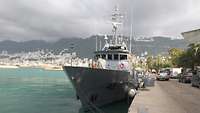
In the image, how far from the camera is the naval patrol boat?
31078 millimetres

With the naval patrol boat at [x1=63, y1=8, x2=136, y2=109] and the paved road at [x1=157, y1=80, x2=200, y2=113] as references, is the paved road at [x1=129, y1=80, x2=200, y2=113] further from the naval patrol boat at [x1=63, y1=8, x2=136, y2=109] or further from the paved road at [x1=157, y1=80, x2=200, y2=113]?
the naval patrol boat at [x1=63, y1=8, x2=136, y2=109]

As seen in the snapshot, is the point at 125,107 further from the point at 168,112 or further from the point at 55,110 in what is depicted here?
the point at 168,112

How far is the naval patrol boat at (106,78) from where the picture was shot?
102 ft

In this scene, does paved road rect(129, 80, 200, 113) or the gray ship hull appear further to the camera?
the gray ship hull

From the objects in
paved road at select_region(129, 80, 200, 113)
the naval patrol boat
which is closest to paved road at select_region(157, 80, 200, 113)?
paved road at select_region(129, 80, 200, 113)

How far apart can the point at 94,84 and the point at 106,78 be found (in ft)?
4.97

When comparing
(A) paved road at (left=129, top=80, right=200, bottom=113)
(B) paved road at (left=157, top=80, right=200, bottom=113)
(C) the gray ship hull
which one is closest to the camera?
(A) paved road at (left=129, top=80, right=200, bottom=113)

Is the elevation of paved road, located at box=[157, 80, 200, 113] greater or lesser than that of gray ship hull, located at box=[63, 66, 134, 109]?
lesser

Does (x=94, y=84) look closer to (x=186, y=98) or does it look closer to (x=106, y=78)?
(x=106, y=78)

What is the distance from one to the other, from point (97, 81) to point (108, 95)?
2.71m

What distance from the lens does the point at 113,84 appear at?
33.8 meters

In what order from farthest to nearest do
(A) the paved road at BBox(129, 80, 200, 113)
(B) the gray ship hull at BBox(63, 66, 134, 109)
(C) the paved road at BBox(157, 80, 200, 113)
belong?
1. (B) the gray ship hull at BBox(63, 66, 134, 109)
2. (C) the paved road at BBox(157, 80, 200, 113)
3. (A) the paved road at BBox(129, 80, 200, 113)

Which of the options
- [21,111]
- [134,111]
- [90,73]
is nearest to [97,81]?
[90,73]

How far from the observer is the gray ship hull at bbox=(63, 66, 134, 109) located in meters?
30.8
